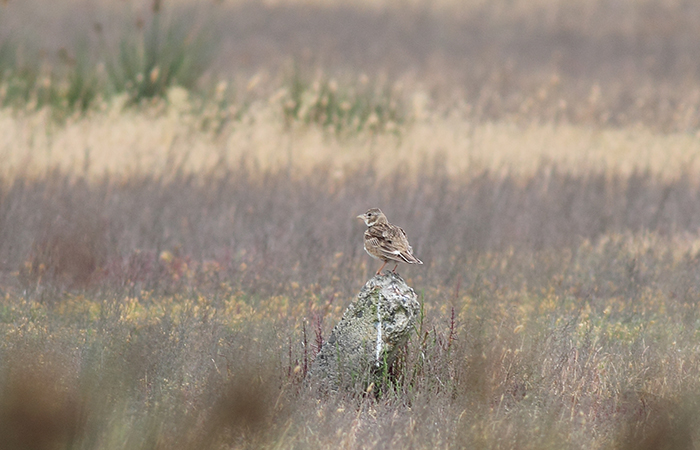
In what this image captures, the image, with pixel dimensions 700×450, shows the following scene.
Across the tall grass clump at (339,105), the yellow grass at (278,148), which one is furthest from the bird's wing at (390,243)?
the tall grass clump at (339,105)

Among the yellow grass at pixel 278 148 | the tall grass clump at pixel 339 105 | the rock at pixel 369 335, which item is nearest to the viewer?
the rock at pixel 369 335

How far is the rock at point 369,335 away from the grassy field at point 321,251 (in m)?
0.14

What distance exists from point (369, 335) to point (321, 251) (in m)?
3.55

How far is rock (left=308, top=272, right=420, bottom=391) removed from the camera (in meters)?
5.17

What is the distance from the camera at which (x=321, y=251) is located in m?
8.70

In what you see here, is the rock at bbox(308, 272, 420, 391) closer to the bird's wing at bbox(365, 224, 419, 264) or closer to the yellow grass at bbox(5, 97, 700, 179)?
the bird's wing at bbox(365, 224, 419, 264)

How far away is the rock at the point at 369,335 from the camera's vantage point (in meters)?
5.17

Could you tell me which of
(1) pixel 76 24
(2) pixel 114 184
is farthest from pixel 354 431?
(1) pixel 76 24

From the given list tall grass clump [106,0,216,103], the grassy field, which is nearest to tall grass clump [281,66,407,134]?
the grassy field

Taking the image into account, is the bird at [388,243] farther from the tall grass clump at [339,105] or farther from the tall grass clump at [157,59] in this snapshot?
the tall grass clump at [157,59]

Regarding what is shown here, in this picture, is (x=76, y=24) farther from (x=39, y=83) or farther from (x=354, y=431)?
(x=354, y=431)

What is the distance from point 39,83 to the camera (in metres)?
15.6

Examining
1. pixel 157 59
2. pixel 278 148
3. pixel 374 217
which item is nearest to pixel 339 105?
pixel 278 148

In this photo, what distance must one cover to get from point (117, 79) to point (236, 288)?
30.1ft
